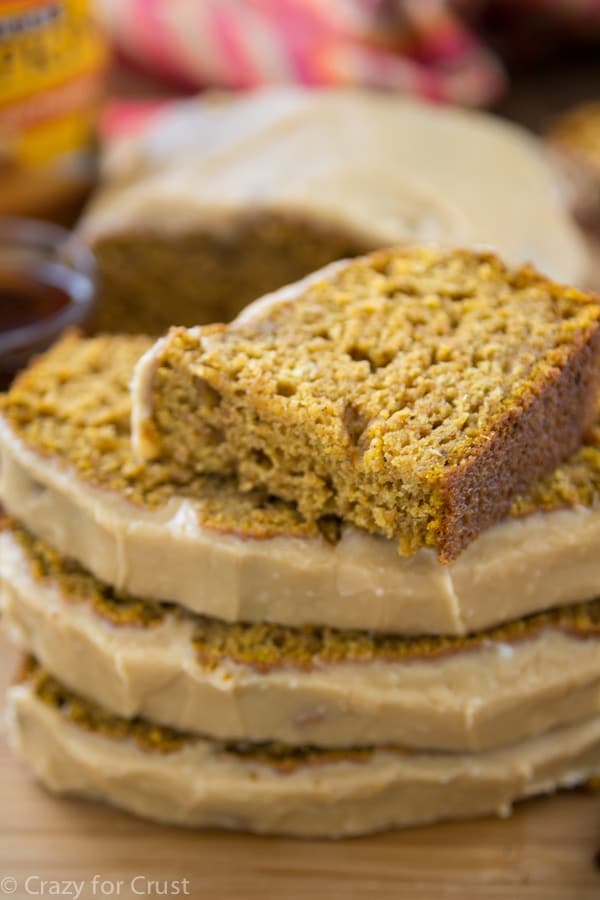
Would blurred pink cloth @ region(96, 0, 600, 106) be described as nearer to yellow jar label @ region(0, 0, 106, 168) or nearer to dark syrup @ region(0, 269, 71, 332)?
yellow jar label @ region(0, 0, 106, 168)

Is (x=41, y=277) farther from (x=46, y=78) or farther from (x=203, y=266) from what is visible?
(x=46, y=78)

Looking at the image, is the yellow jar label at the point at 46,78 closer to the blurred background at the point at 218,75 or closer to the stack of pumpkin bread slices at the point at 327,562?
the blurred background at the point at 218,75

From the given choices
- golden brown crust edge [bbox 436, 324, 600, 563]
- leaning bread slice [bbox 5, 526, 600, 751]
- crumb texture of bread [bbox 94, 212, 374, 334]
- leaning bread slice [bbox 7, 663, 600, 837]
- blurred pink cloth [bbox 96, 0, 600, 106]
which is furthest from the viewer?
blurred pink cloth [bbox 96, 0, 600, 106]

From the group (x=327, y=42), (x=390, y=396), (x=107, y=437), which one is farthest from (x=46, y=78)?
(x=390, y=396)

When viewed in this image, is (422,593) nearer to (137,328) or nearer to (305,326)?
(305,326)

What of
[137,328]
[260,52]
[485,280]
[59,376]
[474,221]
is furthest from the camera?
[260,52]

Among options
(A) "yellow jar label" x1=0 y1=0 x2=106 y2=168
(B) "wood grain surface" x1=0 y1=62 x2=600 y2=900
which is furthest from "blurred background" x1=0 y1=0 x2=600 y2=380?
(B) "wood grain surface" x1=0 y1=62 x2=600 y2=900

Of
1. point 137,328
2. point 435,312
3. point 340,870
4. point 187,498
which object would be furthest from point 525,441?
point 137,328
